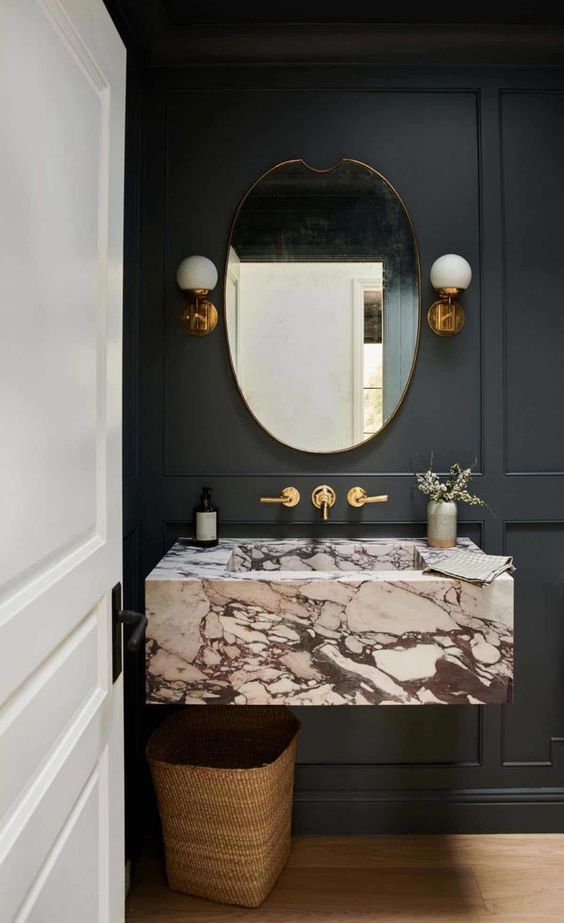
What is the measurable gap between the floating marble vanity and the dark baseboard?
0.75 m

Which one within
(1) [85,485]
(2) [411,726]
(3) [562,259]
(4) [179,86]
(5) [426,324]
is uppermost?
(4) [179,86]

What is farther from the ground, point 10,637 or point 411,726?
point 10,637

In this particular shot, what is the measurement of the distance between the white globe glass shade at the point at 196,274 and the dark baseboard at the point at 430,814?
1671 mm

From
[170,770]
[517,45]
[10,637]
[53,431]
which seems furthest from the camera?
[517,45]

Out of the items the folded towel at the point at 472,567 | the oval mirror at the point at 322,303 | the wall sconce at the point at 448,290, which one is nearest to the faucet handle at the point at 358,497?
the oval mirror at the point at 322,303

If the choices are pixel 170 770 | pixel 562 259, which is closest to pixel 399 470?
pixel 562 259

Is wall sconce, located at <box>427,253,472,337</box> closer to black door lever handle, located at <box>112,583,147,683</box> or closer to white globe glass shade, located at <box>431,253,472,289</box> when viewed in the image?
white globe glass shade, located at <box>431,253,472,289</box>

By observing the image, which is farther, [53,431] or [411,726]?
[411,726]

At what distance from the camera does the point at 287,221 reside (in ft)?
7.66

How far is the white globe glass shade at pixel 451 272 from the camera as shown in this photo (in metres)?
2.25

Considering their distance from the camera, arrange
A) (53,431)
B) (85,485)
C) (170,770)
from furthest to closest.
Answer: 1. (170,770)
2. (85,485)
3. (53,431)

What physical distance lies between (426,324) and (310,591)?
102cm

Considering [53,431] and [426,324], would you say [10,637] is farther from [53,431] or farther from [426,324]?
[426,324]

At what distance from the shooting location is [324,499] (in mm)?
2312
